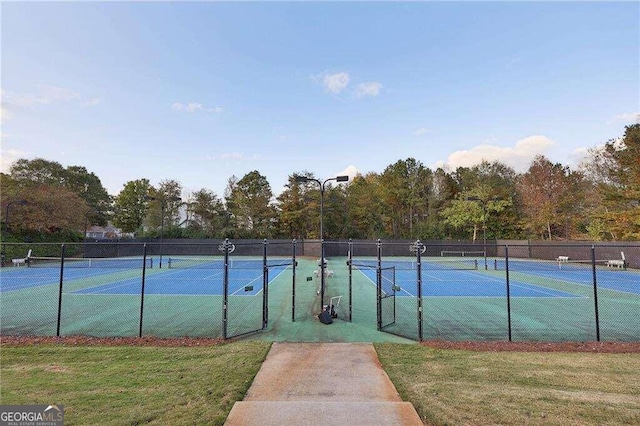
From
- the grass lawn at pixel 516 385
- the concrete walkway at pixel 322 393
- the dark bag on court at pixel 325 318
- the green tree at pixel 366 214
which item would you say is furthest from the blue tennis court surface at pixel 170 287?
the green tree at pixel 366 214

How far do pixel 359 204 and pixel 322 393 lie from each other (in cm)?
4416

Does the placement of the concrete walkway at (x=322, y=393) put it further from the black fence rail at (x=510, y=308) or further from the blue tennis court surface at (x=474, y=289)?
the blue tennis court surface at (x=474, y=289)

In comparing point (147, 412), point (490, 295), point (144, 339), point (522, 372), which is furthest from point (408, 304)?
point (147, 412)

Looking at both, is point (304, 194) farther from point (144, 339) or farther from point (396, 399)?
point (396, 399)

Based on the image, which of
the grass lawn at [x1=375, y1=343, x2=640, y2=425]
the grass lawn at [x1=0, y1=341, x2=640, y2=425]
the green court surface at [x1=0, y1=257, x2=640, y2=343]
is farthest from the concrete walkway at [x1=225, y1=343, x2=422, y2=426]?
the green court surface at [x1=0, y1=257, x2=640, y2=343]

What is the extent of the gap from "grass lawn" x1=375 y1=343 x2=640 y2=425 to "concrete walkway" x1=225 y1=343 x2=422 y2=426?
0.30 metres

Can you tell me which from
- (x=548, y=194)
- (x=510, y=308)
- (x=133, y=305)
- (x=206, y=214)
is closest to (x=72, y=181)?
(x=206, y=214)

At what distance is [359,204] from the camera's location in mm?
47938

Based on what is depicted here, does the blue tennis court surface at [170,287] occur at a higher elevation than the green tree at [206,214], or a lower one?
lower

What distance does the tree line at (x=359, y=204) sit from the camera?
34.9 m

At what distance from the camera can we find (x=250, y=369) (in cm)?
519

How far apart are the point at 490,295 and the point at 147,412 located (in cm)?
1343

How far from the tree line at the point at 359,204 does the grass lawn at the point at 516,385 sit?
1205 inches

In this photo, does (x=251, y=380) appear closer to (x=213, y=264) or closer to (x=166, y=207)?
(x=213, y=264)
